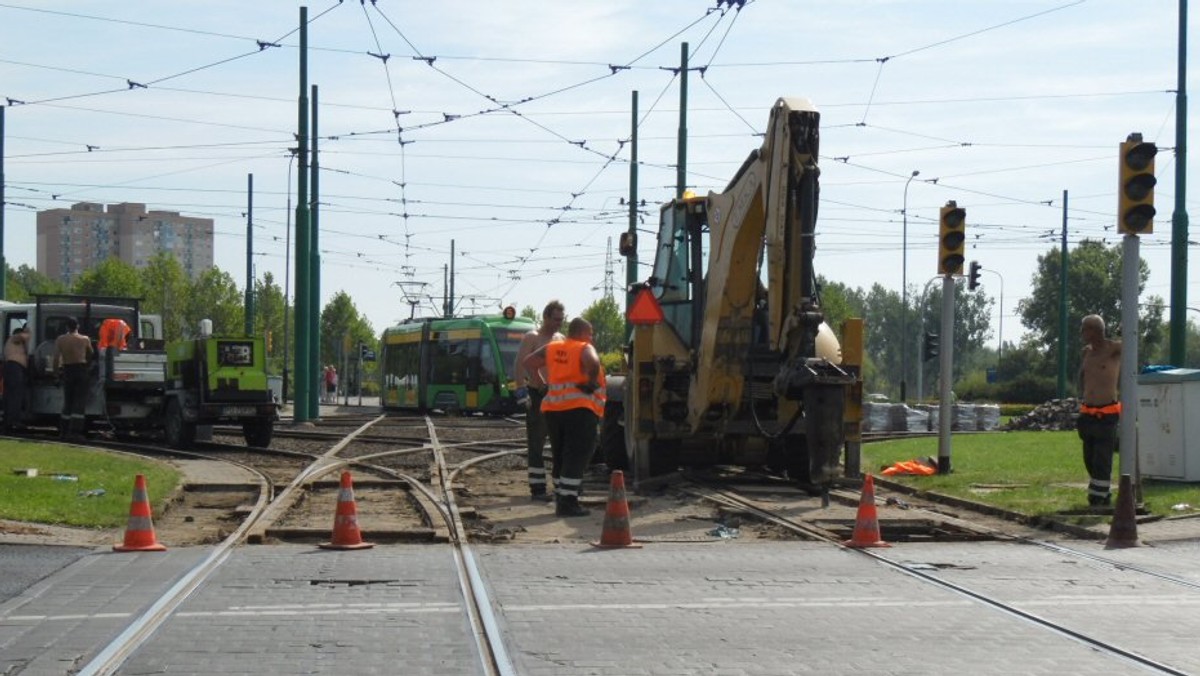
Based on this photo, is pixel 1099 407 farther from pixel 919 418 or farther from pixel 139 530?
pixel 919 418

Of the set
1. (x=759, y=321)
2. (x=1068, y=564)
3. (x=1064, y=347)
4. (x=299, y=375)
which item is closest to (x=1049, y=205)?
(x=1064, y=347)

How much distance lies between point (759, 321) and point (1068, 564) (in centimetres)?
608

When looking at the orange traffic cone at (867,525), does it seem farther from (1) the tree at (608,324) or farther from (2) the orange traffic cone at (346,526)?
(1) the tree at (608,324)

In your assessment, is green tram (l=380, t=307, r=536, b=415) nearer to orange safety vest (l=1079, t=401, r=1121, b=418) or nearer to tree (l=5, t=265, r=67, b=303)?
orange safety vest (l=1079, t=401, r=1121, b=418)

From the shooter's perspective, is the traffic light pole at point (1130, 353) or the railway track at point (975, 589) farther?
the traffic light pole at point (1130, 353)

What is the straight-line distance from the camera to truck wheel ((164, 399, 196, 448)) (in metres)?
24.6

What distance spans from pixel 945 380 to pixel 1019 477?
168cm

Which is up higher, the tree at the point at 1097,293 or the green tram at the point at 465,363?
the tree at the point at 1097,293

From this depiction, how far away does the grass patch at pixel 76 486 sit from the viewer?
44.5 ft

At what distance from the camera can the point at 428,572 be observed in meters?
10.6

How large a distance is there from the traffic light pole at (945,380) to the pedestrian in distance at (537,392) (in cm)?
508

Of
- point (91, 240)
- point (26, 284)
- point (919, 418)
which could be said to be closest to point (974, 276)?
point (919, 418)

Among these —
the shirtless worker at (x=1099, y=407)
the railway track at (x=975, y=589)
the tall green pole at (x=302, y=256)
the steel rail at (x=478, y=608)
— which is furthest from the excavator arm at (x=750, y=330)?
the tall green pole at (x=302, y=256)

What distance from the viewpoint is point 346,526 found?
12.0 m
